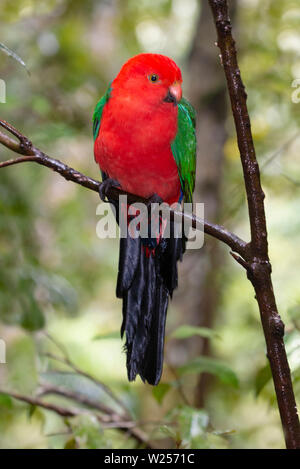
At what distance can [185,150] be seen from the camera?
1.76 meters

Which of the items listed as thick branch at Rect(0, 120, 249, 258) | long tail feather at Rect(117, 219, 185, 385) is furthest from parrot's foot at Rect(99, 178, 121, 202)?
thick branch at Rect(0, 120, 249, 258)

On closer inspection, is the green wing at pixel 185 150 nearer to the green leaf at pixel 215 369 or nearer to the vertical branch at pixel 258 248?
the green leaf at pixel 215 369

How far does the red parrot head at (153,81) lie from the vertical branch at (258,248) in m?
0.71

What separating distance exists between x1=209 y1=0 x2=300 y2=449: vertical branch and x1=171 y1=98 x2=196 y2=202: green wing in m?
0.73

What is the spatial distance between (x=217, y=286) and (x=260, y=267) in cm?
189

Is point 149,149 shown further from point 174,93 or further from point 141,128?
point 174,93

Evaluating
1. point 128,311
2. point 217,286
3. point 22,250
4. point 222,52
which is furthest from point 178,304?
point 222,52

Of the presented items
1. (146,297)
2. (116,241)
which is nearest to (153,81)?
(146,297)

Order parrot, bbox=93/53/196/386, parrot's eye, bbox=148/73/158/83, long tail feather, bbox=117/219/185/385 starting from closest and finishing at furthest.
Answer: long tail feather, bbox=117/219/185/385
parrot, bbox=93/53/196/386
parrot's eye, bbox=148/73/158/83

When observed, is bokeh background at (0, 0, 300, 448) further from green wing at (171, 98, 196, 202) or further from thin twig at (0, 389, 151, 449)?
green wing at (171, 98, 196, 202)

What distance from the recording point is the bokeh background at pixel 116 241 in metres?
1.87

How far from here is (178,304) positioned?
8.59 ft

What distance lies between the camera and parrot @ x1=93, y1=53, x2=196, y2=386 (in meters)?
1.55

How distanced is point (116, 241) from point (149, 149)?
3.10m
